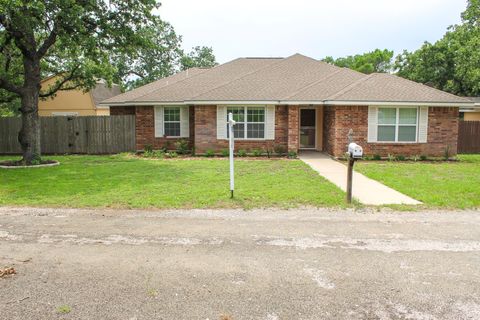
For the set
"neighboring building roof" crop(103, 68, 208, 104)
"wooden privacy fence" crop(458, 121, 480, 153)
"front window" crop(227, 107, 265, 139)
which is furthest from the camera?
"wooden privacy fence" crop(458, 121, 480, 153)

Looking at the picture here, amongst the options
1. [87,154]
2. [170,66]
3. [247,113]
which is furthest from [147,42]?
[170,66]

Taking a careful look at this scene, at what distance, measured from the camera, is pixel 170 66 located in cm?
4500

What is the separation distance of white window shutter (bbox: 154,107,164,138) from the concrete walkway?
7432mm

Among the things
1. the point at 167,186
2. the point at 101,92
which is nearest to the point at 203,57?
the point at 101,92

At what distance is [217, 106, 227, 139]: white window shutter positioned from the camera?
17969 mm

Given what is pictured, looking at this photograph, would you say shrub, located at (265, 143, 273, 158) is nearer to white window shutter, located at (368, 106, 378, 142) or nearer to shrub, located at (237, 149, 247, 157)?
shrub, located at (237, 149, 247, 157)

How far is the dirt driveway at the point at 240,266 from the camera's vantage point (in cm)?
377

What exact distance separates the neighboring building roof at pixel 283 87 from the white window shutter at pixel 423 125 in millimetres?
609

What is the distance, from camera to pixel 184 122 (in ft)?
63.0

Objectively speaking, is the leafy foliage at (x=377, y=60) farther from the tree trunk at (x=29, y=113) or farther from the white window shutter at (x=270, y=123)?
the tree trunk at (x=29, y=113)

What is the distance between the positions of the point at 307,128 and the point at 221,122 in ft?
15.8

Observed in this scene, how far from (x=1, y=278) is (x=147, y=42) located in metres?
13.3

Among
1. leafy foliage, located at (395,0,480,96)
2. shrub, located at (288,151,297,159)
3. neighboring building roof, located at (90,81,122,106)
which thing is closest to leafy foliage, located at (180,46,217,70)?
neighboring building roof, located at (90,81,122,106)

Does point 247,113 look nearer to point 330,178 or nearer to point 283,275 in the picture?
point 330,178
